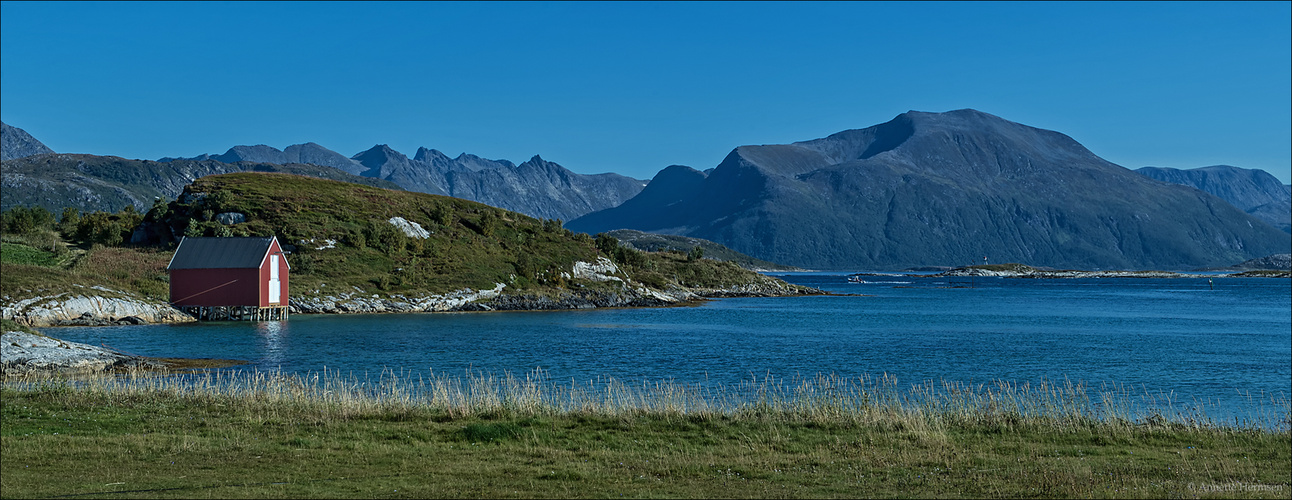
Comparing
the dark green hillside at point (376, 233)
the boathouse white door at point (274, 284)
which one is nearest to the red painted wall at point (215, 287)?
the boathouse white door at point (274, 284)

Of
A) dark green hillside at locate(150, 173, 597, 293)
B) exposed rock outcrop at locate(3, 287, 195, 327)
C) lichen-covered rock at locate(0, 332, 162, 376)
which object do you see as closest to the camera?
lichen-covered rock at locate(0, 332, 162, 376)

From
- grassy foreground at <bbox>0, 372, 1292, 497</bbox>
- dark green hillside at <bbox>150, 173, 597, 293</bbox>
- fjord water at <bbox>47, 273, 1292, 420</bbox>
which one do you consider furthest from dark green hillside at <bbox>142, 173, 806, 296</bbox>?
grassy foreground at <bbox>0, 372, 1292, 497</bbox>

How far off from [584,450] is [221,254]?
227ft

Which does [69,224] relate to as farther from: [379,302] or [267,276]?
[379,302]

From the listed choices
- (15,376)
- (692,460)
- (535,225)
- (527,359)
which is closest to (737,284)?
(535,225)

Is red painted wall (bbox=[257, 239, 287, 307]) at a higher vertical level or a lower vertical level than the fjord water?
higher

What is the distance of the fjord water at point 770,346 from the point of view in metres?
43.2

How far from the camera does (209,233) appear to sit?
91.1 metres

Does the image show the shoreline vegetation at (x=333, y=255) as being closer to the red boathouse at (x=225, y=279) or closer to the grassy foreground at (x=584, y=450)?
the red boathouse at (x=225, y=279)

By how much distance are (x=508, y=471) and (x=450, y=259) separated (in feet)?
289

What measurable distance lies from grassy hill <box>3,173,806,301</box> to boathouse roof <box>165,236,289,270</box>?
3.22 m

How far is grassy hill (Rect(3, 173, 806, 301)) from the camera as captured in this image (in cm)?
8056

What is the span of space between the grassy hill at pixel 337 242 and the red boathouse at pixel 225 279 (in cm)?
240

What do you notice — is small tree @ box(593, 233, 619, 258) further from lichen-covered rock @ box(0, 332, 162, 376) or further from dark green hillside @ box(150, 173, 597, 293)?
lichen-covered rock @ box(0, 332, 162, 376)
